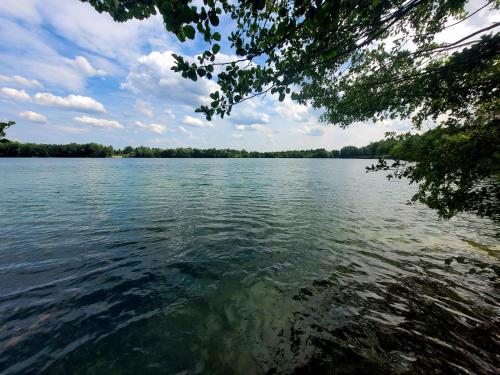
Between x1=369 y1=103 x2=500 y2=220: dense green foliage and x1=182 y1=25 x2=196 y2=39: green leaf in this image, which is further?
x1=369 y1=103 x2=500 y2=220: dense green foliage

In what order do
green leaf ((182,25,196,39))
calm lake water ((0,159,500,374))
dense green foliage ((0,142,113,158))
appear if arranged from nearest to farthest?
green leaf ((182,25,196,39)) < calm lake water ((0,159,500,374)) < dense green foliage ((0,142,113,158))

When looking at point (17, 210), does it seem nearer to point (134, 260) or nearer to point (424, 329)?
point (134, 260)

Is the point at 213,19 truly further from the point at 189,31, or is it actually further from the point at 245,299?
the point at 245,299

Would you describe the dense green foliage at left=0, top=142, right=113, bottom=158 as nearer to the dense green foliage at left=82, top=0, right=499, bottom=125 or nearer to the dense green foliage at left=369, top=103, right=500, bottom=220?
the dense green foliage at left=82, top=0, right=499, bottom=125

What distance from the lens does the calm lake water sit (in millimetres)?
5215

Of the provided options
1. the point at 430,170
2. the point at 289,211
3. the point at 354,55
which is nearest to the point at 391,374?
the point at 430,170

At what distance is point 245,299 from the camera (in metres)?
7.44

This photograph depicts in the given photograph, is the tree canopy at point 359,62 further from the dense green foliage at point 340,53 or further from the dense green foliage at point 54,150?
the dense green foliage at point 54,150

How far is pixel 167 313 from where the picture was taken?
666 cm

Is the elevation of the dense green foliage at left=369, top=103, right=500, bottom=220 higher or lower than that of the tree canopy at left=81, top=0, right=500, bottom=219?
lower

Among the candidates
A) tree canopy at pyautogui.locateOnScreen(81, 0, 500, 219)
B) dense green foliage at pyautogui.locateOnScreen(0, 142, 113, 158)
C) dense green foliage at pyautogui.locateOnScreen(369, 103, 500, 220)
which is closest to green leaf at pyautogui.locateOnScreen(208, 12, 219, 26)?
tree canopy at pyautogui.locateOnScreen(81, 0, 500, 219)

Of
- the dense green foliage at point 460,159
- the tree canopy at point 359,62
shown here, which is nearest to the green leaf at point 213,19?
the tree canopy at point 359,62

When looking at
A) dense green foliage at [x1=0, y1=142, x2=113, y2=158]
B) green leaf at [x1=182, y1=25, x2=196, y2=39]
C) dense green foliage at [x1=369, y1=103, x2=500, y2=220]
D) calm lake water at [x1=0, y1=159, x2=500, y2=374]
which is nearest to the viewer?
green leaf at [x1=182, y1=25, x2=196, y2=39]

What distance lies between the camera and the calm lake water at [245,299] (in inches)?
205
